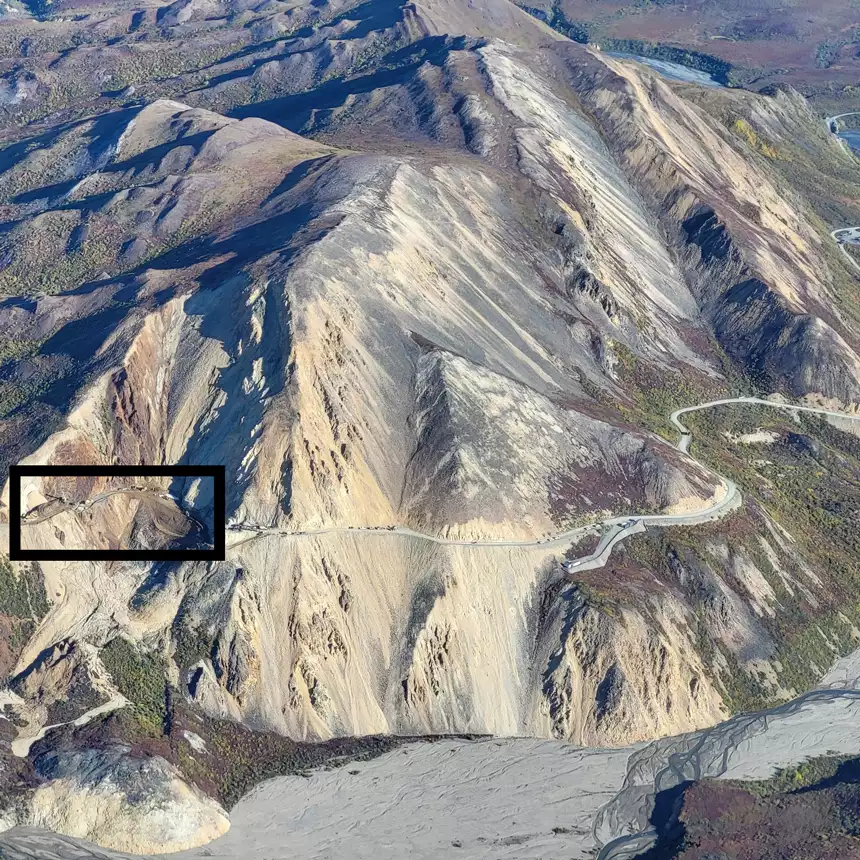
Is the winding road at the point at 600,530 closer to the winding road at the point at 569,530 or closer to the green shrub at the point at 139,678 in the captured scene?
the winding road at the point at 569,530

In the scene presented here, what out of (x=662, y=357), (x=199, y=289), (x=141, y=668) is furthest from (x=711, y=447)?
(x=141, y=668)

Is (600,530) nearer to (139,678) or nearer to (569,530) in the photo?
(569,530)

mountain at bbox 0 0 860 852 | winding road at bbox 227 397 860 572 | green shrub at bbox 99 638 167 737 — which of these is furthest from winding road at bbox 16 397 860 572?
green shrub at bbox 99 638 167 737

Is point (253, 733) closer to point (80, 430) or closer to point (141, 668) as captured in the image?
point (141, 668)

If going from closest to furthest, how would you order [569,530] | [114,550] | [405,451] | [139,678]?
[139,678]
[114,550]
[569,530]
[405,451]

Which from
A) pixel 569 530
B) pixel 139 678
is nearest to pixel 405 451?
pixel 569 530

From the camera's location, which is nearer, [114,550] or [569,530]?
[114,550]

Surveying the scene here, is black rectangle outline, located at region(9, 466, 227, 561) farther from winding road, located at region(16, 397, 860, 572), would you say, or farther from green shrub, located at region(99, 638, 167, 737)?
green shrub, located at region(99, 638, 167, 737)
